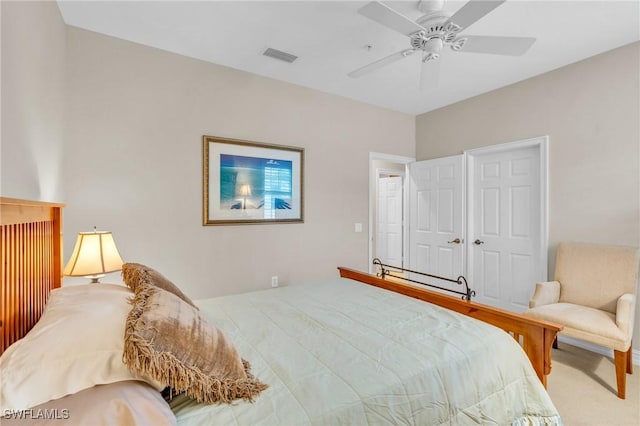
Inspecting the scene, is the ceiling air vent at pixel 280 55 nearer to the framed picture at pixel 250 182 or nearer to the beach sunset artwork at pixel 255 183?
the framed picture at pixel 250 182

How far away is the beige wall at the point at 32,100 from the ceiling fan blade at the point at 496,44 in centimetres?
240

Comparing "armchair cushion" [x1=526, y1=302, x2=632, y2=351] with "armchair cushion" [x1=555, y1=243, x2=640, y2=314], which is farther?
"armchair cushion" [x1=555, y1=243, x2=640, y2=314]

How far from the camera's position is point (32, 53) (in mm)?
1568

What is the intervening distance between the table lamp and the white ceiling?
1.67m

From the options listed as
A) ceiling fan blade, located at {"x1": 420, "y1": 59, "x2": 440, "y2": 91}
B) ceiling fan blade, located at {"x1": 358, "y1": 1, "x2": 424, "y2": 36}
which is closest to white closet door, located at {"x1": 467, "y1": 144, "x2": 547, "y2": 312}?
ceiling fan blade, located at {"x1": 420, "y1": 59, "x2": 440, "y2": 91}

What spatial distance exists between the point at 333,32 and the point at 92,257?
2.42 m

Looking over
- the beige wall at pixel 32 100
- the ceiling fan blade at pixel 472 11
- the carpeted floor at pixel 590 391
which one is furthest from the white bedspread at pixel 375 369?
the ceiling fan blade at pixel 472 11

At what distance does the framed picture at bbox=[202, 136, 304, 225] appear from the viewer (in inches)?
119

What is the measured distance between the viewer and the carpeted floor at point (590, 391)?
191 cm

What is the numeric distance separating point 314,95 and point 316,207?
1.37m

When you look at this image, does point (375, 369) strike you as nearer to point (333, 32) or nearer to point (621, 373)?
point (621, 373)

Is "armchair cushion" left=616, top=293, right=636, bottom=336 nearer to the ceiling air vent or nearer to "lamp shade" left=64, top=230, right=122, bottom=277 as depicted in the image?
the ceiling air vent

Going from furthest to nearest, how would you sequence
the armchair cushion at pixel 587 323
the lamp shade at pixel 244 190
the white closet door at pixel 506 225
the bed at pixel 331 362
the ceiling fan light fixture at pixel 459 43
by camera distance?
the white closet door at pixel 506 225 → the lamp shade at pixel 244 190 → the armchair cushion at pixel 587 323 → the ceiling fan light fixture at pixel 459 43 → the bed at pixel 331 362

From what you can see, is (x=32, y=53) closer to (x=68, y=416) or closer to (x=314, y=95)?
(x=68, y=416)
